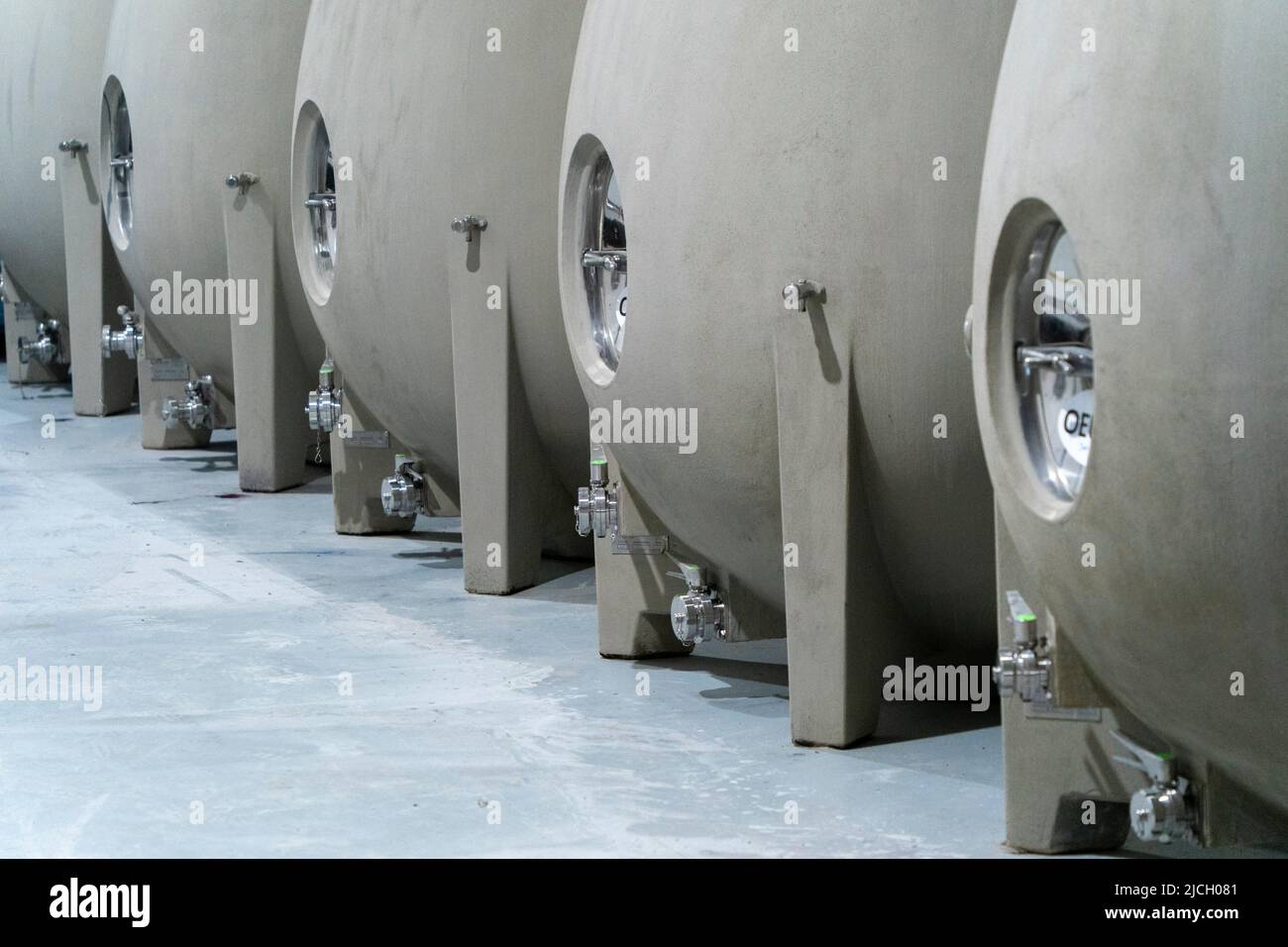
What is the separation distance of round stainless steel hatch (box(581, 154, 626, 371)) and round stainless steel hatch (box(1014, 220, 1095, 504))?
158cm

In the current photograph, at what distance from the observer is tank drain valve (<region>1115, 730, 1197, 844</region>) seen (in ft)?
9.70

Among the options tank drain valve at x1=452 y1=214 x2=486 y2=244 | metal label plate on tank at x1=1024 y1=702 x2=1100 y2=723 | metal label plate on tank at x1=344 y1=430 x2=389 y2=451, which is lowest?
metal label plate on tank at x1=1024 y1=702 x2=1100 y2=723

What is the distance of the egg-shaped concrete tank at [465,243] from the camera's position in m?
5.48

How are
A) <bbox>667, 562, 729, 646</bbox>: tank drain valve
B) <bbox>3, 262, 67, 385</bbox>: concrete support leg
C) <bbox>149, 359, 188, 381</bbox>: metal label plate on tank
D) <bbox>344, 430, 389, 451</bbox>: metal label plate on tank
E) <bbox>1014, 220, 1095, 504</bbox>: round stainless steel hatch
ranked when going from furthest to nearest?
<bbox>3, 262, 67, 385</bbox>: concrete support leg
<bbox>149, 359, 188, 381</bbox>: metal label plate on tank
<bbox>344, 430, 389, 451</bbox>: metal label plate on tank
<bbox>667, 562, 729, 646</bbox>: tank drain valve
<bbox>1014, 220, 1095, 504</bbox>: round stainless steel hatch

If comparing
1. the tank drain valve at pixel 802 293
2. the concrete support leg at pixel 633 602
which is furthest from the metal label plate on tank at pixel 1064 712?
the concrete support leg at pixel 633 602

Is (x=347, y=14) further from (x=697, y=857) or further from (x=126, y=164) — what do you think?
(x=697, y=857)

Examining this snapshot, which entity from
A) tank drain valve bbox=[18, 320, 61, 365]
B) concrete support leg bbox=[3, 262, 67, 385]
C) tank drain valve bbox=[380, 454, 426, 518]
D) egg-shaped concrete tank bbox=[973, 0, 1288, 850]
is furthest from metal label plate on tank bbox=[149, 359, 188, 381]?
egg-shaped concrete tank bbox=[973, 0, 1288, 850]

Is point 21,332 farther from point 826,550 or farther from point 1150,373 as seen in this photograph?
point 1150,373

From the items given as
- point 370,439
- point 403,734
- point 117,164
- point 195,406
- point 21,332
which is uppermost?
point 117,164

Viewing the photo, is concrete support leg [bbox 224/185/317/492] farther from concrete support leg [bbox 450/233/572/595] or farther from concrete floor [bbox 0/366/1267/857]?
concrete support leg [bbox 450/233/572/595]

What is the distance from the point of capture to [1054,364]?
292cm

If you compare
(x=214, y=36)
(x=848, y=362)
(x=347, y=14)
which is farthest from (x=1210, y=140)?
(x=214, y=36)

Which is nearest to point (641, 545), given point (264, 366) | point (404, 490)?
point (404, 490)

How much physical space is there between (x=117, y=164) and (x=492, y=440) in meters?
3.44
